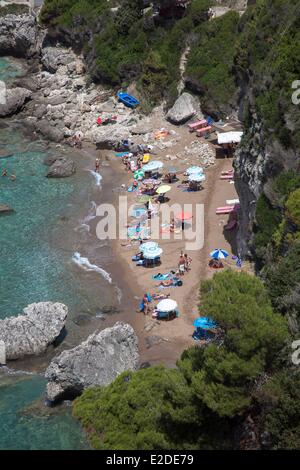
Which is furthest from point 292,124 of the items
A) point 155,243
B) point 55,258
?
point 55,258

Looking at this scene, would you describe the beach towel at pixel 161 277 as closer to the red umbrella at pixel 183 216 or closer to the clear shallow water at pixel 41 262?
the clear shallow water at pixel 41 262

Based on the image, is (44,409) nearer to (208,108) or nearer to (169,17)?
(208,108)

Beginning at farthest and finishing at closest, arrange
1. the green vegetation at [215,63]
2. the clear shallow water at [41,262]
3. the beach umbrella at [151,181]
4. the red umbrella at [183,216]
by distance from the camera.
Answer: the green vegetation at [215,63]
the beach umbrella at [151,181]
the red umbrella at [183,216]
the clear shallow water at [41,262]

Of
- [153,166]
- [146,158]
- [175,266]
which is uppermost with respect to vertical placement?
[153,166]

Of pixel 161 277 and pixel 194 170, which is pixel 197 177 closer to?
pixel 194 170

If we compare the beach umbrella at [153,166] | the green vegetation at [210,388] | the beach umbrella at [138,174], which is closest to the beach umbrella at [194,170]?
the beach umbrella at [153,166]

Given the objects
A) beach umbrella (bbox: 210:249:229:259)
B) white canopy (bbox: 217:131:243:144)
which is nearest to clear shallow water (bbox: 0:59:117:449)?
beach umbrella (bbox: 210:249:229:259)

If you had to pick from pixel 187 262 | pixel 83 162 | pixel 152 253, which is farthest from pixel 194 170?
pixel 152 253
